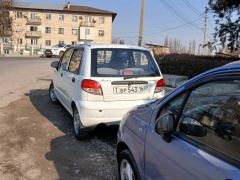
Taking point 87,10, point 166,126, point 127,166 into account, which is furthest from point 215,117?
point 87,10

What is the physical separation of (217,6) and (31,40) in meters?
71.5

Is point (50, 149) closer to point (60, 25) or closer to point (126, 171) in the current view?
point (126, 171)

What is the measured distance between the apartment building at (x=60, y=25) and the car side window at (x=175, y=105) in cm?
8226

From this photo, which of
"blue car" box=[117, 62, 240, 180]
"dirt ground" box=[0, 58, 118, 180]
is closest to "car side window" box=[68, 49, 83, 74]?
"dirt ground" box=[0, 58, 118, 180]

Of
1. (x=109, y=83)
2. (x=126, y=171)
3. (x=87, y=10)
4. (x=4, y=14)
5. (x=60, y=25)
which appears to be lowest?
(x=126, y=171)

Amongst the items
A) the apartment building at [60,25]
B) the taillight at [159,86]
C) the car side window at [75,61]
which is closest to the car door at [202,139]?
the taillight at [159,86]

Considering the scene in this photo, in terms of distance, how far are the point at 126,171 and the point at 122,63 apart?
2936 mm

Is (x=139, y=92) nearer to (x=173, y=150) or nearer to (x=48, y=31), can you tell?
(x=173, y=150)

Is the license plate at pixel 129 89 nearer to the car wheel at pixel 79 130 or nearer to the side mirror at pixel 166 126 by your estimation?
the car wheel at pixel 79 130

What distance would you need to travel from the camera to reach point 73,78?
6.88 meters

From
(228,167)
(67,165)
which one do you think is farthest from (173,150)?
(67,165)

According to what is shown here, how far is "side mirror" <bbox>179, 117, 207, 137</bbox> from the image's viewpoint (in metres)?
2.76

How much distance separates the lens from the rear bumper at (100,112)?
6172 millimetres

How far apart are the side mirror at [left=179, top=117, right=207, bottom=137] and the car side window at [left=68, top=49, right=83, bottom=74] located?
399 cm
